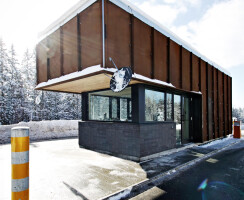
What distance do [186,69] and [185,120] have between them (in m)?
2.99

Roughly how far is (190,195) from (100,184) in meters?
2.07

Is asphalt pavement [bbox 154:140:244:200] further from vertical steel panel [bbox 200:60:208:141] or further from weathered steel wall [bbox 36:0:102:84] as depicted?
vertical steel panel [bbox 200:60:208:141]

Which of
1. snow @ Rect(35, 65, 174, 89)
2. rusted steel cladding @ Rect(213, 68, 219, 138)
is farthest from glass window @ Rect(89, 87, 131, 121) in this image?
rusted steel cladding @ Rect(213, 68, 219, 138)

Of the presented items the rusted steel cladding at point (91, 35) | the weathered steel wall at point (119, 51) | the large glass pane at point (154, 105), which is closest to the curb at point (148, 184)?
the large glass pane at point (154, 105)

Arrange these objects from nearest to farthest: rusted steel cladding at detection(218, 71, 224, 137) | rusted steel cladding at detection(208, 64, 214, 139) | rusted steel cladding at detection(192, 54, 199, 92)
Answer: rusted steel cladding at detection(192, 54, 199, 92)
rusted steel cladding at detection(208, 64, 214, 139)
rusted steel cladding at detection(218, 71, 224, 137)

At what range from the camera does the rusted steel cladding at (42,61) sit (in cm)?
806

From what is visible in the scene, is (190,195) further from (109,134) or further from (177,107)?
(177,107)

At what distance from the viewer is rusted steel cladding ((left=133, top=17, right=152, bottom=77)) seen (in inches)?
245

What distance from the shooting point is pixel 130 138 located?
21.5ft

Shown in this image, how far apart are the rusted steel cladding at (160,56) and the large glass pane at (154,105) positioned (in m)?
0.75

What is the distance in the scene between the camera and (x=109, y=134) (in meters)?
7.39

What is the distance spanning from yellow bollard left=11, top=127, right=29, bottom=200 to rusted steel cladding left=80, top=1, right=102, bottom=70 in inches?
137

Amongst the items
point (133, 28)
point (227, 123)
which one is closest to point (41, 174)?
point (133, 28)

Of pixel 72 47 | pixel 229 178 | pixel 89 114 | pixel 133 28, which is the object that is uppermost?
pixel 133 28
